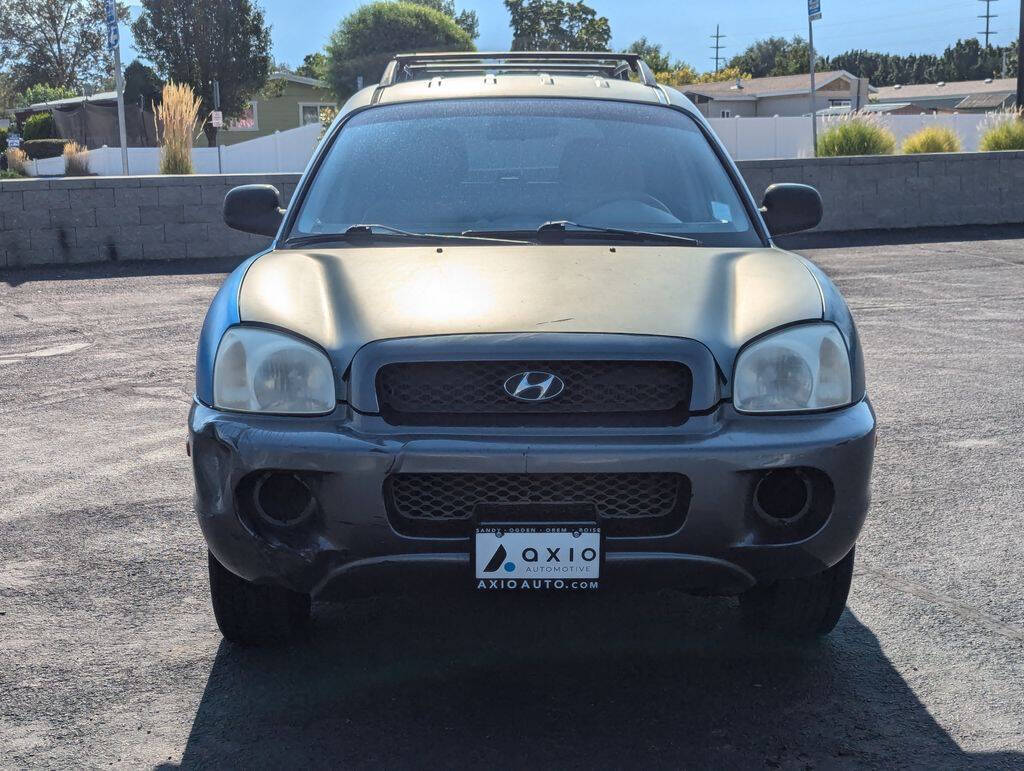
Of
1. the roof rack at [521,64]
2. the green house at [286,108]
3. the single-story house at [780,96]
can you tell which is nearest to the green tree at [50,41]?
the green house at [286,108]

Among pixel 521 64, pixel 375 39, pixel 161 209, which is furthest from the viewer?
pixel 375 39

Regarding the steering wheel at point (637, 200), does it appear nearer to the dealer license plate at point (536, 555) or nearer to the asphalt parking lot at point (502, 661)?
the asphalt parking lot at point (502, 661)

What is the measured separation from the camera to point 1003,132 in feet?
60.9

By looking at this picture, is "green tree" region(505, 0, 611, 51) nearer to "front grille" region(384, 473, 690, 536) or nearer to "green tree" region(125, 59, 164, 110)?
"green tree" region(125, 59, 164, 110)

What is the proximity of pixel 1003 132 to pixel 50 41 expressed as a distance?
84445mm

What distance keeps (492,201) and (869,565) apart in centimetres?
177

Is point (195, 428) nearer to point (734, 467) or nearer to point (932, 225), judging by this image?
point (734, 467)

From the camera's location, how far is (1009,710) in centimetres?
321

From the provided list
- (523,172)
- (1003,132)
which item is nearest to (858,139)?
(1003,132)

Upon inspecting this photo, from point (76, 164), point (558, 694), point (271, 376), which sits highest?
point (76, 164)

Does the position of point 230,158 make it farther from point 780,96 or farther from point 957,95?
point 957,95

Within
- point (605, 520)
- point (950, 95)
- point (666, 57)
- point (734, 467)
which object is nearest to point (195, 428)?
point (605, 520)

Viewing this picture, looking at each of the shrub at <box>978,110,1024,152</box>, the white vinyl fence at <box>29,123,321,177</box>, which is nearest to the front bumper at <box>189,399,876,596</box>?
the shrub at <box>978,110,1024,152</box>

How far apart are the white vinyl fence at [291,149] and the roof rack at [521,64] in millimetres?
31490
